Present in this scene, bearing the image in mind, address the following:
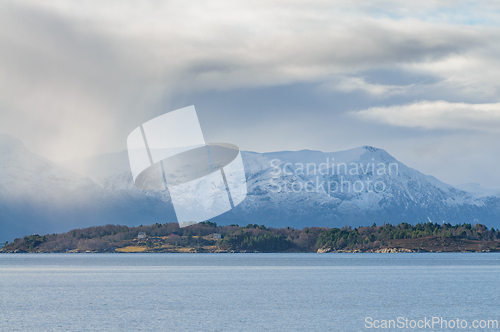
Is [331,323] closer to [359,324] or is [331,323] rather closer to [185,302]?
[359,324]

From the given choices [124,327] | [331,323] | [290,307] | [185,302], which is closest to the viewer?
[124,327]

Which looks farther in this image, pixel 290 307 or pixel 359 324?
pixel 290 307

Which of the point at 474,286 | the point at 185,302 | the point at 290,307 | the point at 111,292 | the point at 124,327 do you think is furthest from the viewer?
the point at 474,286

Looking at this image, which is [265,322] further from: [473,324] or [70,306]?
[70,306]

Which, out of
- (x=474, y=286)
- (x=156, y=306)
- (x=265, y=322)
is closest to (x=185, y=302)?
(x=156, y=306)

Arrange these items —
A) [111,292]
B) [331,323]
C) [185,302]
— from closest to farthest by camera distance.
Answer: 1. [331,323]
2. [185,302]
3. [111,292]

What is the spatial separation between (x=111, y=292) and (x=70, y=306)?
79.2ft

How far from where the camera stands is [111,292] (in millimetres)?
114875

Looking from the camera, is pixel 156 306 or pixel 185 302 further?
pixel 185 302

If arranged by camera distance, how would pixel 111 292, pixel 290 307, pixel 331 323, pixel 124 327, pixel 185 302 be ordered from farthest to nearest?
1. pixel 111 292
2. pixel 185 302
3. pixel 290 307
4. pixel 331 323
5. pixel 124 327

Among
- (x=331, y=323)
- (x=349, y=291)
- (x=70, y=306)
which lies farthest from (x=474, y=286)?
(x=70, y=306)

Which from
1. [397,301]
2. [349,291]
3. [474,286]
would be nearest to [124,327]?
[397,301]

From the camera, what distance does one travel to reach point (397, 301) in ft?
327

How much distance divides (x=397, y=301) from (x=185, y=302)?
36454 millimetres
